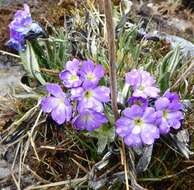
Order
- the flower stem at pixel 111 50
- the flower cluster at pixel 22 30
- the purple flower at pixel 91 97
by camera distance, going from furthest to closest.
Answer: the flower cluster at pixel 22 30, the purple flower at pixel 91 97, the flower stem at pixel 111 50

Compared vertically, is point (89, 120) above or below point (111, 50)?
below

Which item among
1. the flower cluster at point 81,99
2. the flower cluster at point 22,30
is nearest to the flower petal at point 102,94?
the flower cluster at point 81,99

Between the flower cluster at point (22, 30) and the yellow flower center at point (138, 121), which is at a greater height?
the flower cluster at point (22, 30)

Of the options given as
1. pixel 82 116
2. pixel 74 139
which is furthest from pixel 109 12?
pixel 74 139

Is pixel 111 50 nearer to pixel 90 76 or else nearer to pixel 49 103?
pixel 90 76

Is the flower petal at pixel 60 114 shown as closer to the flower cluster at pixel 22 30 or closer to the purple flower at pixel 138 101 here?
the purple flower at pixel 138 101

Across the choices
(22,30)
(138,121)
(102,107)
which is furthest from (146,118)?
(22,30)

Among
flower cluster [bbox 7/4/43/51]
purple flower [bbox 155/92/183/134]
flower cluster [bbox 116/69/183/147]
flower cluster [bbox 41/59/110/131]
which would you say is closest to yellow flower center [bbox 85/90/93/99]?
flower cluster [bbox 41/59/110/131]

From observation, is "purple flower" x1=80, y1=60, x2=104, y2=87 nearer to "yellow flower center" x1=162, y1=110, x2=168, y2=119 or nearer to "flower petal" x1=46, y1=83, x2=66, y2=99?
"flower petal" x1=46, y1=83, x2=66, y2=99
